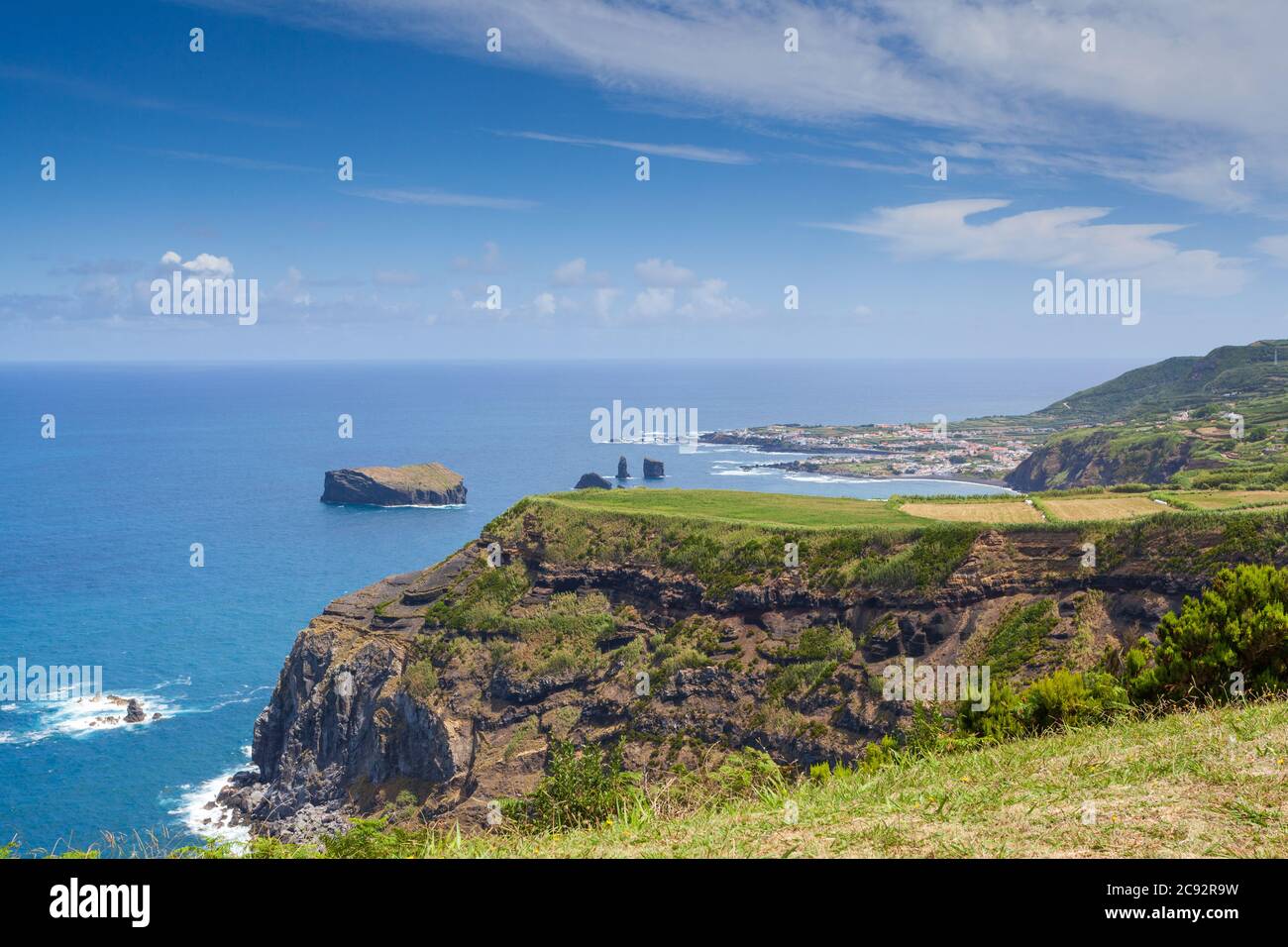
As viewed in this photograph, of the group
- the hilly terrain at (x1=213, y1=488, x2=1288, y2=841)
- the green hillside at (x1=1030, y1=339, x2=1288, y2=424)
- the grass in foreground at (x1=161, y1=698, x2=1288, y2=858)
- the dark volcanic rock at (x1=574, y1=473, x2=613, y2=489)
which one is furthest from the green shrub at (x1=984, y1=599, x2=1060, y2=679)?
the green hillside at (x1=1030, y1=339, x2=1288, y2=424)

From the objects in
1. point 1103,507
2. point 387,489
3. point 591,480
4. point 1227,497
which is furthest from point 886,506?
point 387,489

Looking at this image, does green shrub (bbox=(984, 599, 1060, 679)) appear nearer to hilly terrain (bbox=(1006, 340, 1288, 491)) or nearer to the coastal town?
hilly terrain (bbox=(1006, 340, 1288, 491))

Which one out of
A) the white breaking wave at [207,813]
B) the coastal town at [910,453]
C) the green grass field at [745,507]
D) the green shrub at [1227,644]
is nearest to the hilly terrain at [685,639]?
the green grass field at [745,507]

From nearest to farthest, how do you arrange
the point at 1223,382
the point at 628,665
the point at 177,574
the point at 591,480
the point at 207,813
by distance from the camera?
the point at 628,665
the point at 207,813
the point at 177,574
the point at 591,480
the point at 1223,382

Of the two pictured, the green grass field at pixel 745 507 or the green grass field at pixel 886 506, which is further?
the green grass field at pixel 745 507

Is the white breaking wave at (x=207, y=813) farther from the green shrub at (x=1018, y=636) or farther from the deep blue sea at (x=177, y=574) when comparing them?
the green shrub at (x=1018, y=636)

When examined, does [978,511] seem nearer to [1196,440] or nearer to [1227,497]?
[1227,497]
